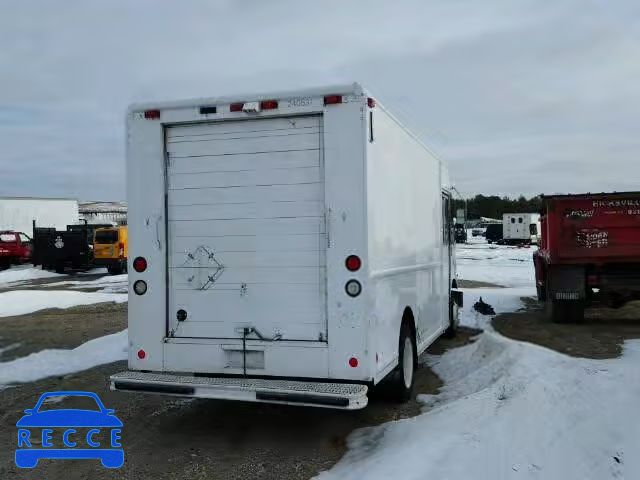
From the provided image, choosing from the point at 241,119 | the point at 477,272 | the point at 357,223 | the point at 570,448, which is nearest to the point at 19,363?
the point at 241,119

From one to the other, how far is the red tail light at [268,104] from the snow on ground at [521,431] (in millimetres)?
3038

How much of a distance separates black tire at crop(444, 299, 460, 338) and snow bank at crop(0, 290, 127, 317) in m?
9.91

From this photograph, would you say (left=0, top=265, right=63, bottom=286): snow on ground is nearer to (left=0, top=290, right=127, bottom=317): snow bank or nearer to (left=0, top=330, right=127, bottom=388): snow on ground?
(left=0, top=290, right=127, bottom=317): snow bank

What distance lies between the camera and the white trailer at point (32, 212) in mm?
45719

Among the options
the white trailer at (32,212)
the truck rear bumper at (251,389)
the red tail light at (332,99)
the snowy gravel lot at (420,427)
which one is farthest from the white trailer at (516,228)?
the truck rear bumper at (251,389)

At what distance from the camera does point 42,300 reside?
17.4 m

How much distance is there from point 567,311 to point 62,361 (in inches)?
333

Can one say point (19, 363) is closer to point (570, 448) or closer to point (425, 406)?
point (425, 406)

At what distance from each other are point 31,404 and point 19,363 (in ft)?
7.17

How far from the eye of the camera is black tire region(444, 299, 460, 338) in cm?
1048

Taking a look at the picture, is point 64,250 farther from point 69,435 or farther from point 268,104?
point 268,104

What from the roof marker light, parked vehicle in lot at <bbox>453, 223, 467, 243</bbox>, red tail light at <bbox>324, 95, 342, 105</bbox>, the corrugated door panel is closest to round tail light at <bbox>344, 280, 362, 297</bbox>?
the corrugated door panel

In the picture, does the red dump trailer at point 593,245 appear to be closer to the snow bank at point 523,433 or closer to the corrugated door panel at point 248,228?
the snow bank at point 523,433

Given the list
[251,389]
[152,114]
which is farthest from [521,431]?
[152,114]
